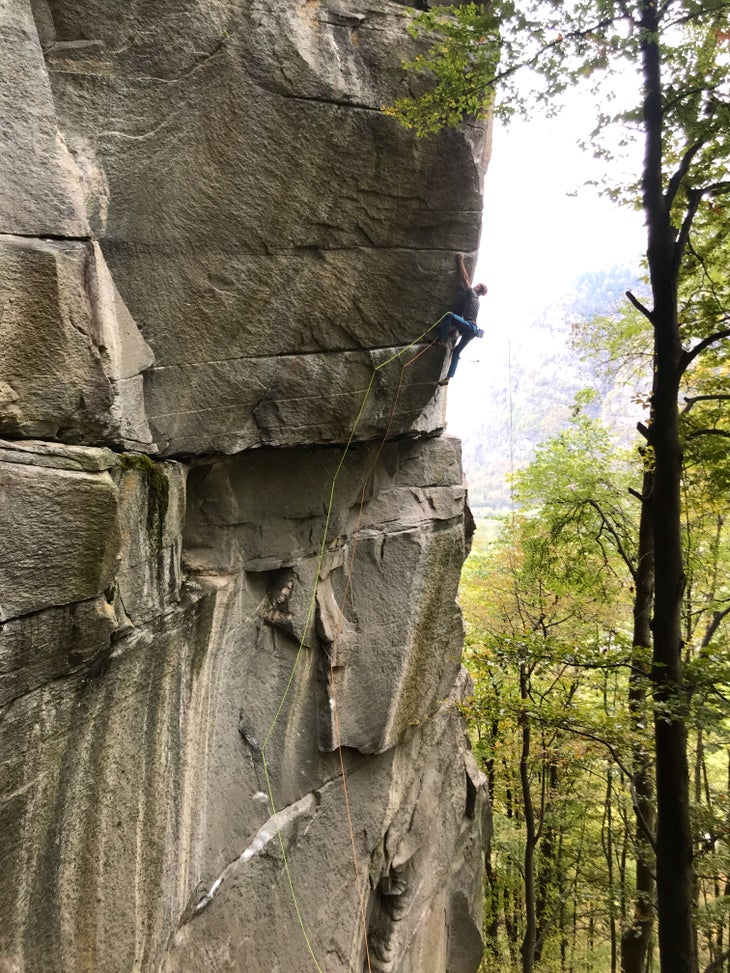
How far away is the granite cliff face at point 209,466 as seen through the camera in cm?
436

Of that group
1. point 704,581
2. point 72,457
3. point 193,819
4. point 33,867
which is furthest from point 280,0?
point 704,581

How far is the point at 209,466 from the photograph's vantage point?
247 inches

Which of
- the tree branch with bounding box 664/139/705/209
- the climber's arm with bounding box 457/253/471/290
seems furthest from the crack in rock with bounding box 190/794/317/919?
the tree branch with bounding box 664/139/705/209

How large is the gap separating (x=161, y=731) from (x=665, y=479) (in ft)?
18.0

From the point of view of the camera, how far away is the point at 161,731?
555cm

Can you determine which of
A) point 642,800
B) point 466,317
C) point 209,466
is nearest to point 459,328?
point 466,317

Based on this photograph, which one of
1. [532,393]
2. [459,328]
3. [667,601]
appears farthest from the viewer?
[532,393]

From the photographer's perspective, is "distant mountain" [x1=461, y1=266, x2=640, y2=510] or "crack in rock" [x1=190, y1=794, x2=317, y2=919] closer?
"crack in rock" [x1=190, y1=794, x2=317, y2=919]

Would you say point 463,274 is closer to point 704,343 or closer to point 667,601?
point 704,343

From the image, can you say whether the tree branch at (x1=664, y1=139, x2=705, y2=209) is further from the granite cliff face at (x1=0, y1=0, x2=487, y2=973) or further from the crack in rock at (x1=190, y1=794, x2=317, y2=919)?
the crack in rock at (x1=190, y1=794, x2=317, y2=919)

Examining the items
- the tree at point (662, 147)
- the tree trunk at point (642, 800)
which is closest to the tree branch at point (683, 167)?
the tree at point (662, 147)

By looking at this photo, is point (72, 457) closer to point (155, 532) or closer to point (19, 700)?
point (155, 532)

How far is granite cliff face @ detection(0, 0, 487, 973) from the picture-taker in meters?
4.36

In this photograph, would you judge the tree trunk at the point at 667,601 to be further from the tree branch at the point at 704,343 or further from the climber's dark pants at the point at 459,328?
the climber's dark pants at the point at 459,328
